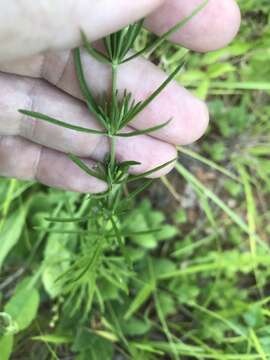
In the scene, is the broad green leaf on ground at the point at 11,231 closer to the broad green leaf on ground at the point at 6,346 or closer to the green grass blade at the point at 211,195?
the broad green leaf on ground at the point at 6,346

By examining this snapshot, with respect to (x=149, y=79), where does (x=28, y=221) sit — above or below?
below

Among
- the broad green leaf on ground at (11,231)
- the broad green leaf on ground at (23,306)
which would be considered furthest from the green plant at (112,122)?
the broad green leaf on ground at (11,231)

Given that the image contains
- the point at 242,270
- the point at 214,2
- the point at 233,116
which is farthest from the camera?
the point at 233,116

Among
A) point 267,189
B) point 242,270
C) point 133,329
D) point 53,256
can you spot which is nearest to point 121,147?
Result: point 53,256

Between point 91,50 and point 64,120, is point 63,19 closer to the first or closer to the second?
point 91,50

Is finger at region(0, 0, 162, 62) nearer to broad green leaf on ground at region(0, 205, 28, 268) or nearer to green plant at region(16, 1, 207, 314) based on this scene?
green plant at region(16, 1, 207, 314)

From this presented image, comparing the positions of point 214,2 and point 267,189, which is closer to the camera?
point 214,2

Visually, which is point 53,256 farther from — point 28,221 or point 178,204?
point 178,204

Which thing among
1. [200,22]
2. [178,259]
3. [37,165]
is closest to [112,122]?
[200,22]
